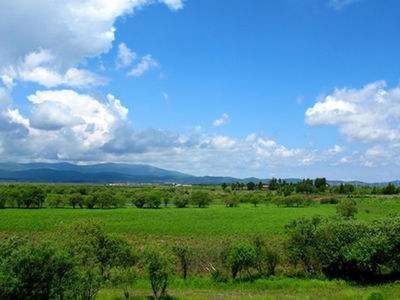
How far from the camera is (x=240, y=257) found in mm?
45219

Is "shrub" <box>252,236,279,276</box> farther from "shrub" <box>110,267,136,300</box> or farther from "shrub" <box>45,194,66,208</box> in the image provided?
"shrub" <box>45,194,66,208</box>

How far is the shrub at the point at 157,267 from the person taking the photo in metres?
37.2

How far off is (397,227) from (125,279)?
27.6 m

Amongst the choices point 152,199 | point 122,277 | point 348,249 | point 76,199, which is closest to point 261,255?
point 348,249

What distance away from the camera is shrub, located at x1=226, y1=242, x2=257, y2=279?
149 ft

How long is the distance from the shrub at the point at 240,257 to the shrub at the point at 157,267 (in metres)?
9.22

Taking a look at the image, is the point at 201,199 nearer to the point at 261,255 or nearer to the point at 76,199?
the point at 76,199

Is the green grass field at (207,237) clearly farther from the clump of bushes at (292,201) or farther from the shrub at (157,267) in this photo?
the clump of bushes at (292,201)

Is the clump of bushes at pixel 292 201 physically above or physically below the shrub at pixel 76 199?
above

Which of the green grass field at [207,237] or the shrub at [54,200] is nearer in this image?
the green grass field at [207,237]

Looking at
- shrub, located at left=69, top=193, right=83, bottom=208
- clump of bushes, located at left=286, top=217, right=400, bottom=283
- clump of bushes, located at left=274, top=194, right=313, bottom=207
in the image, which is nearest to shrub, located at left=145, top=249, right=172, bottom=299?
clump of bushes, located at left=286, top=217, right=400, bottom=283

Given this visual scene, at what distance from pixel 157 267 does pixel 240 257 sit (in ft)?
35.1

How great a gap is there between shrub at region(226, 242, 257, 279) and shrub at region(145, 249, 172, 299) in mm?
9218

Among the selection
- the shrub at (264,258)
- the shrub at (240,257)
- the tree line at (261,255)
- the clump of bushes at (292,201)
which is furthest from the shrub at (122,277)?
the clump of bushes at (292,201)
